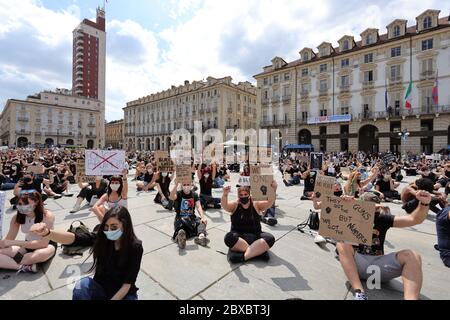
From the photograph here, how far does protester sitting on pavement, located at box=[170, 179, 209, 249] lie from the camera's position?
4.30 meters

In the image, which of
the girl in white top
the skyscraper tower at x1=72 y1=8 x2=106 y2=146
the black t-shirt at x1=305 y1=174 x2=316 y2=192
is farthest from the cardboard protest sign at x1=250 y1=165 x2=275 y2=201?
the skyscraper tower at x1=72 y1=8 x2=106 y2=146

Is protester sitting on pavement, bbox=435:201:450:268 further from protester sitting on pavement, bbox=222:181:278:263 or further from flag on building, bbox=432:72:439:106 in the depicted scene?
flag on building, bbox=432:72:439:106

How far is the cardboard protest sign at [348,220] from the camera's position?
2.85 metres

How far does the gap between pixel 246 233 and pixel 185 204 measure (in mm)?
1562

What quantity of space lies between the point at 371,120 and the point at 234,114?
26930mm

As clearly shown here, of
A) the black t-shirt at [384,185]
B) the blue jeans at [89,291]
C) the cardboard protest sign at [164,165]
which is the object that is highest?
the cardboard protest sign at [164,165]

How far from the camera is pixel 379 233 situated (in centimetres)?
300

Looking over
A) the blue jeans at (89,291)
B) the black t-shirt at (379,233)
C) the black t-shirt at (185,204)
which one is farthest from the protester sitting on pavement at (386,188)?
the blue jeans at (89,291)

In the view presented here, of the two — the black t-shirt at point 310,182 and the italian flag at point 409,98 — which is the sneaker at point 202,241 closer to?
the black t-shirt at point 310,182

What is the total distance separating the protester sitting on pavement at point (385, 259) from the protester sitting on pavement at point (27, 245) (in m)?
4.09

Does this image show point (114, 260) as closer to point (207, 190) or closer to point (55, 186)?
point (207, 190)

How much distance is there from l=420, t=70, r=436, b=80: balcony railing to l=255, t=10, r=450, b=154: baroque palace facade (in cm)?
10

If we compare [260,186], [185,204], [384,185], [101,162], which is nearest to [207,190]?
[185,204]
